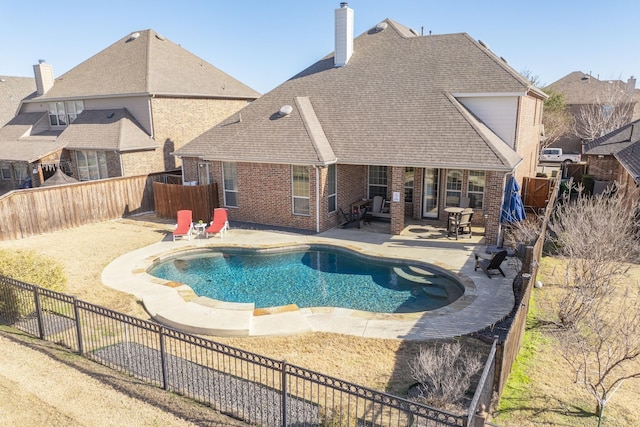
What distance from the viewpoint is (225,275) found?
14680 mm

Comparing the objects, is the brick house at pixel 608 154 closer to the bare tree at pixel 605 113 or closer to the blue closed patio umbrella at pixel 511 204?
the blue closed patio umbrella at pixel 511 204

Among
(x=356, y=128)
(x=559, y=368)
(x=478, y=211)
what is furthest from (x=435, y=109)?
(x=559, y=368)

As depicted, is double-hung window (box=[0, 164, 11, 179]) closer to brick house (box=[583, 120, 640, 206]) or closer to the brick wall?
the brick wall

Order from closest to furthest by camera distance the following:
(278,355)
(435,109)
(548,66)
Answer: (278,355) < (435,109) < (548,66)

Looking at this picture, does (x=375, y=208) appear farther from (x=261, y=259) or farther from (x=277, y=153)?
(x=261, y=259)

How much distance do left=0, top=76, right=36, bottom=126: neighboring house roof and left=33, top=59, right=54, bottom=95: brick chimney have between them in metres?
6.51

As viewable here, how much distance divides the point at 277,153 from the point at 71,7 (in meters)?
12.5

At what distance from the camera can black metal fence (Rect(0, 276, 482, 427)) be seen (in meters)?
6.07

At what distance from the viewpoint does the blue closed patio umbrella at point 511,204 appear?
1603 centimetres

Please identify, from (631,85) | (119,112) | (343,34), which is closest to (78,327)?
(343,34)

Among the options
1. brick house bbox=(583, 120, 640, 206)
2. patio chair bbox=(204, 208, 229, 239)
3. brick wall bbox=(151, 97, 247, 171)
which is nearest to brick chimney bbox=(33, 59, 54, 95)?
brick wall bbox=(151, 97, 247, 171)

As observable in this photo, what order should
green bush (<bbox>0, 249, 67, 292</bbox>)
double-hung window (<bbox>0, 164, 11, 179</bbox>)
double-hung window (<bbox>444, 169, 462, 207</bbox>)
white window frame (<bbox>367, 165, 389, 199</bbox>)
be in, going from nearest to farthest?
green bush (<bbox>0, 249, 67, 292</bbox>), double-hung window (<bbox>444, 169, 462, 207</bbox>), white window frame (<bbox>367, 165, 389, 199</bbox>), double-hung window (<bbox>0, 164, 11, 179</bbox>)

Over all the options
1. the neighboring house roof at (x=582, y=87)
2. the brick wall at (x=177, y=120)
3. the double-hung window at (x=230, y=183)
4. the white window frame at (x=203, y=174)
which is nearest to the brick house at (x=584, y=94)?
the neighboring house roof at (x=582, y=87)

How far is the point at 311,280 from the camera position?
1402cm
